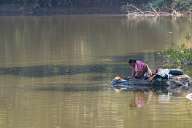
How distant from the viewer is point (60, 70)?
1271 inches

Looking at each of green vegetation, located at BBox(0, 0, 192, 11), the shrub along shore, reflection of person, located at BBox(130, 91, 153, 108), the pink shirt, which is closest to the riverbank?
the shrub along shore

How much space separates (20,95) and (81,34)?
2939cm

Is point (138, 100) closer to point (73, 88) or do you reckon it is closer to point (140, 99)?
point (140, 99)

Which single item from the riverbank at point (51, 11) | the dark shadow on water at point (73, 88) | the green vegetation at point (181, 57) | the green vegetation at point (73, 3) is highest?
the green vegetation at point (73, 3)

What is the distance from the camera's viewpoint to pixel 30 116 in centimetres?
2128

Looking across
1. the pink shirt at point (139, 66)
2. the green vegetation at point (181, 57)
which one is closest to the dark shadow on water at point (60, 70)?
the green vegetation at point (181, 57)

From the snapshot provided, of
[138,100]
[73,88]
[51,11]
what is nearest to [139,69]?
[73,88]

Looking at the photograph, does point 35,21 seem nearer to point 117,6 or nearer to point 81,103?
point 117,6

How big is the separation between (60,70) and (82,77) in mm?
2608

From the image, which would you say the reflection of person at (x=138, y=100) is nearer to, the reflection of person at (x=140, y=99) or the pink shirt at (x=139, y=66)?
the reflection of person at (x=140, y=99)

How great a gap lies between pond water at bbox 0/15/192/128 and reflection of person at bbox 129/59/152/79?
1122 millimetres

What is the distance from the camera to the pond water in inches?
814

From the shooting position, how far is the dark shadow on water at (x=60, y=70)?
103ft

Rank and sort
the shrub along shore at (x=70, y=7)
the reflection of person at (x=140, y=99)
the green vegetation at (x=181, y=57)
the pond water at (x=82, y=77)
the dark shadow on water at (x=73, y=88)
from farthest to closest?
the shrub along shore at (x=70, y=7)
the green vegetation at (x=181, y=57)
the dark shadow on water at (x=73, y=88)
the reflection of person at (x=140, y=99)
the pond water at (x=82, y=77)
